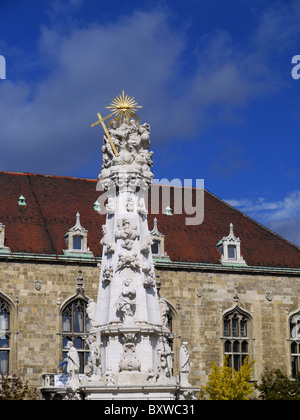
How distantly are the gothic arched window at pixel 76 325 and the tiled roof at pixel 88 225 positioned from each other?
2735mm

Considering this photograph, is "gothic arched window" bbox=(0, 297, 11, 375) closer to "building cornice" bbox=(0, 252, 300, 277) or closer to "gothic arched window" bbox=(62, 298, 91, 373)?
"building cornice" bbox=(0, 252, 300, 277)

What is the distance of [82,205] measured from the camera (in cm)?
4638

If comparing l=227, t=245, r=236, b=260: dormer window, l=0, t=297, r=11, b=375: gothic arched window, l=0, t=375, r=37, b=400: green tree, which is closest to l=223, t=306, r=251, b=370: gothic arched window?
l=227, t=245, r=236, b=260: dormer window

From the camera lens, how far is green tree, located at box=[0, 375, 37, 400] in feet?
116

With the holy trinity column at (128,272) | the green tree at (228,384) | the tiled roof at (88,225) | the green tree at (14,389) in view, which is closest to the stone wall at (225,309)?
the tiled roof at (88,225)

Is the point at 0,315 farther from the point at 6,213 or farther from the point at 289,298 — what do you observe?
the point at 289,298

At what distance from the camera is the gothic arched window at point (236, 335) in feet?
146

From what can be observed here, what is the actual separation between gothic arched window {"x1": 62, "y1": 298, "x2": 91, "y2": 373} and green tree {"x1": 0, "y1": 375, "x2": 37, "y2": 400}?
305 cm

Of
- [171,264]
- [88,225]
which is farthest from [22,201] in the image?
[171,264]

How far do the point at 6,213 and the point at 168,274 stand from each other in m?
8.75

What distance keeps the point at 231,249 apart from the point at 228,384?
8.42 m
